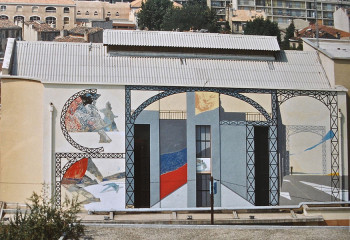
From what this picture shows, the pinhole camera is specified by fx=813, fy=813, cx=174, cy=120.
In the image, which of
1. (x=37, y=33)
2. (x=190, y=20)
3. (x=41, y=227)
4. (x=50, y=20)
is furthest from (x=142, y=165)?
(x=50, y=20)

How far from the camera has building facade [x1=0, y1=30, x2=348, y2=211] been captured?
44406 millimetres

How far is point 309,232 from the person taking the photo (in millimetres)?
33812

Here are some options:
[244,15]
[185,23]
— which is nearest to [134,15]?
[244,15]

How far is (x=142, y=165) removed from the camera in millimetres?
45344

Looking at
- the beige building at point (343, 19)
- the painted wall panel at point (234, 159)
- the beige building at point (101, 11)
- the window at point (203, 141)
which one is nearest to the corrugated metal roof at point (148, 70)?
the window at point (203, 141)

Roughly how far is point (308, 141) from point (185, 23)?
7280 centimetres

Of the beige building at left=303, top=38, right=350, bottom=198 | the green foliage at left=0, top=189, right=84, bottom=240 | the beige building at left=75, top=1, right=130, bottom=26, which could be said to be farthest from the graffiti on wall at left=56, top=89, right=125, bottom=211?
the beige building at left=75, top=1, right=130, bottom=26

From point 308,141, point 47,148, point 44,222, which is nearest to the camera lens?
point 44,222

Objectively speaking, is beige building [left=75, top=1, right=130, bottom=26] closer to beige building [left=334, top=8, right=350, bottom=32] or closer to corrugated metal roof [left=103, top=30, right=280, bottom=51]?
beige building [left=334, top=8, right=350, bottom=32]

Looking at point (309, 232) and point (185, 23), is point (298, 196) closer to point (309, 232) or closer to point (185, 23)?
point (309, 232)

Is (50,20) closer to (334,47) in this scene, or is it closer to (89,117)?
(334,47)

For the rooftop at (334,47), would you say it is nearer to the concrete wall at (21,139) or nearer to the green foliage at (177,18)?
the concrete wall at (21,139)

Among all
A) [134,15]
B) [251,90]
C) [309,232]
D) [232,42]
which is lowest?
[309,232]

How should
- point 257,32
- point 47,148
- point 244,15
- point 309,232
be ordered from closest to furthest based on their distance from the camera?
point 309,232
point 47,148
point 257,32
point 244,15
